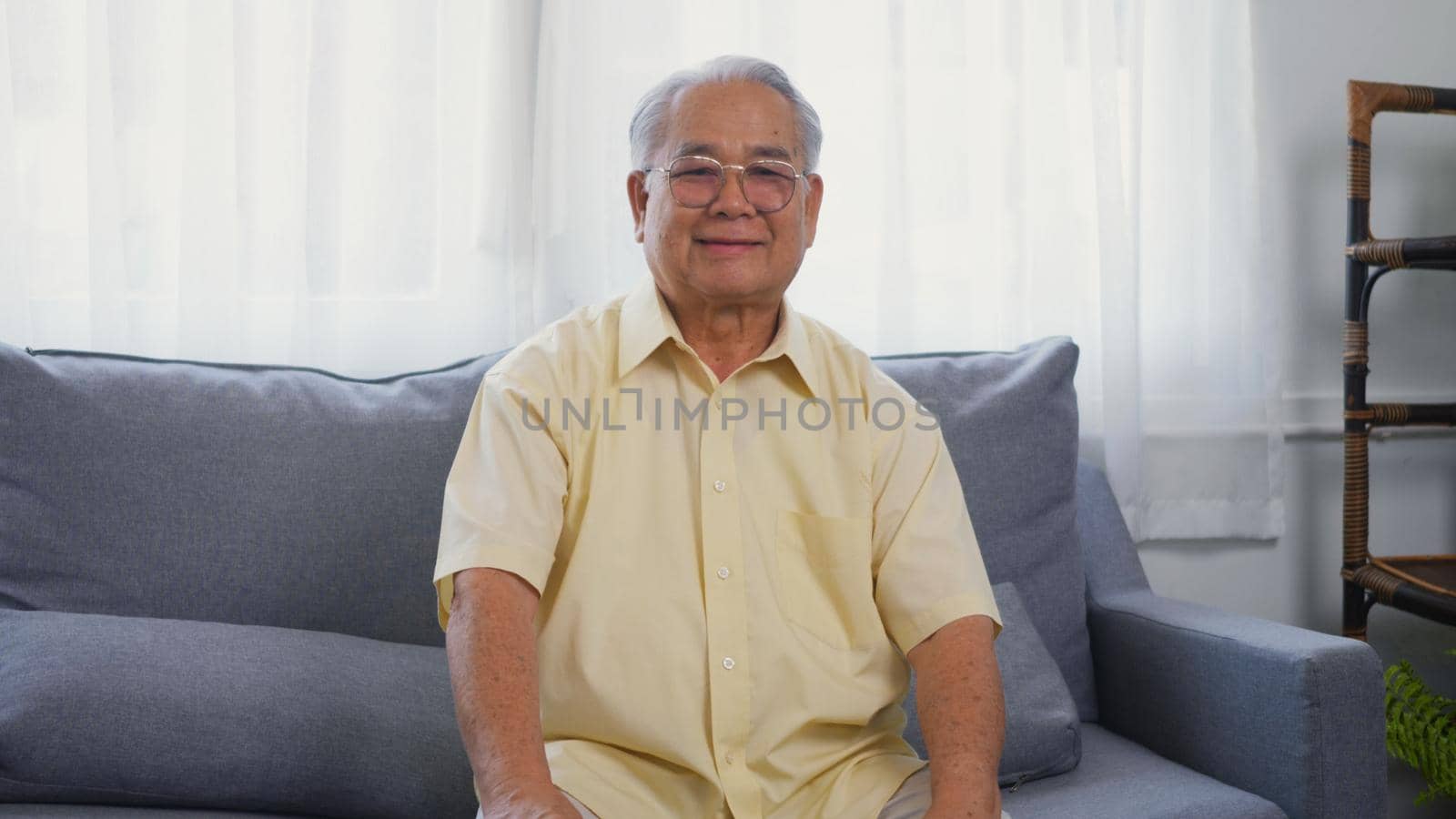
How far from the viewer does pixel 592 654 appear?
4.31 feet

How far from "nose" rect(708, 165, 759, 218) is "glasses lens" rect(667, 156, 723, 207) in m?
0.01

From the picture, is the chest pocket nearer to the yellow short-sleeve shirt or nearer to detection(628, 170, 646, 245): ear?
the yellow short-sleeve shirt

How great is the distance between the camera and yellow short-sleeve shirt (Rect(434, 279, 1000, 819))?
51.6 inches

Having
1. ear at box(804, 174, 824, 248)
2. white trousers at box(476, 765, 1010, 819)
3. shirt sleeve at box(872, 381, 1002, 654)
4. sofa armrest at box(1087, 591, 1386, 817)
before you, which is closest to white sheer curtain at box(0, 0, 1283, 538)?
sofa armrest at box(1087, 591, 1386, 817)

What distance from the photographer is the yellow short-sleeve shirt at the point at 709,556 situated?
131cm

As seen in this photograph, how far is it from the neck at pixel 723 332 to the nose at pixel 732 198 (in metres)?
0.12

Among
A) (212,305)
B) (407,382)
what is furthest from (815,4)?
(212,305)

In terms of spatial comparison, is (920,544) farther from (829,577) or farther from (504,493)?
(504,493)

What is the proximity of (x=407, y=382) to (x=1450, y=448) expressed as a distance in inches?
83.4

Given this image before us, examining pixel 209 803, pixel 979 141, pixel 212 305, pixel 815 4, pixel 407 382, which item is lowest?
pixel 209 803

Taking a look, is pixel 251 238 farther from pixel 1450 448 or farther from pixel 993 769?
pixel 1450 448

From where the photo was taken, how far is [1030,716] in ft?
5.45

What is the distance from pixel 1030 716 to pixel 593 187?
3.75ft

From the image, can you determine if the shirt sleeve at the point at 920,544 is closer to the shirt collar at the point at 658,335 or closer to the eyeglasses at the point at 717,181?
the shirt collar at the point at 658,335
